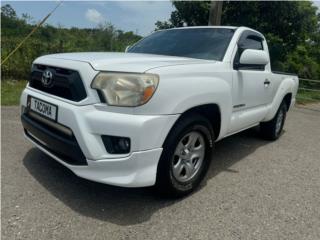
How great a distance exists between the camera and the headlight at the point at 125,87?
7.38ft

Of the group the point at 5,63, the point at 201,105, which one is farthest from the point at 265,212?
the point at 5,63

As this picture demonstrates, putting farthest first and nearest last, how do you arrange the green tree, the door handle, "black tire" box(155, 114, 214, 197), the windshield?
the green tree
the door handle
the windshield
"black tire" box(155, 114, 214, 197)

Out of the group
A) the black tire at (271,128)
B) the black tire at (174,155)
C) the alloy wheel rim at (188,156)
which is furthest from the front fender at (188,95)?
the black tire at (271,128)

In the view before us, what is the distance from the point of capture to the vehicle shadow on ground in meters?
2.47

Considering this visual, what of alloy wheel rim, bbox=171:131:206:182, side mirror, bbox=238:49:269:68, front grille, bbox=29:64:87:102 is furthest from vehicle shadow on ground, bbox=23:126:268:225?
side mirror, bbox=238:49:269:68

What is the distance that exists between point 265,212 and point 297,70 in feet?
50.9

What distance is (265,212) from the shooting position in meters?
2.66

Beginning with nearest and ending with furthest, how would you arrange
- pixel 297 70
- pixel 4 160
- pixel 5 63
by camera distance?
pixel 4 160 → pixel 5 63 → pixel 297 70

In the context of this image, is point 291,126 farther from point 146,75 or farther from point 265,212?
point 146,75

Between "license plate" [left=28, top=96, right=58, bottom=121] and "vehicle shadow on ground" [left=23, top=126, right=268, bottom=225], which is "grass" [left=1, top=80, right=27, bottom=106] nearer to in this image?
"vehicle shadow on ground" [left=23, top=126, right=268, bottom=225]

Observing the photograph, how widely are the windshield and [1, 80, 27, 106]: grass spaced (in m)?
3.68

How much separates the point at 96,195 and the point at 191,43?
2.10m

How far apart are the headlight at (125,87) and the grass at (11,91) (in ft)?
15.8

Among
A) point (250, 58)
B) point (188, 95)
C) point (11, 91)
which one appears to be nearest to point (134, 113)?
point (188, 95)
